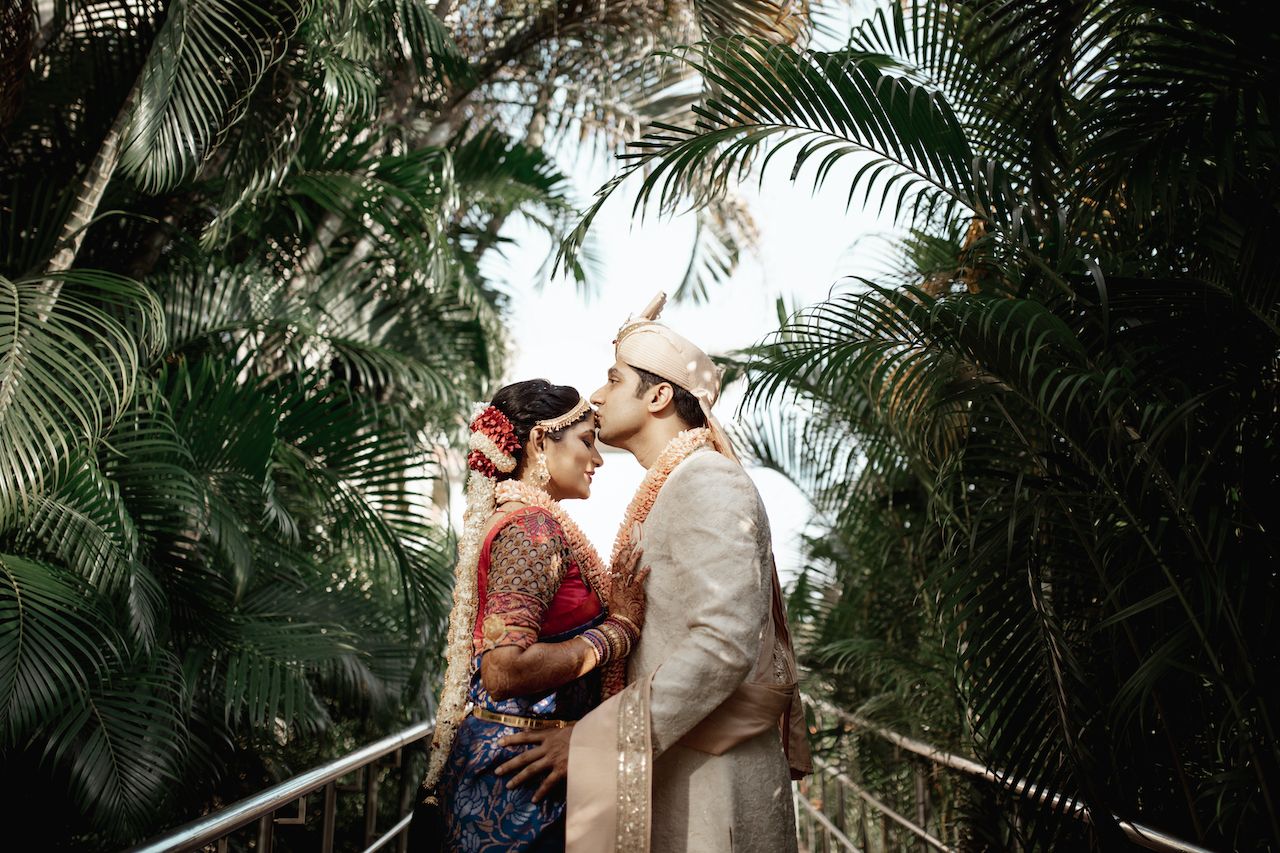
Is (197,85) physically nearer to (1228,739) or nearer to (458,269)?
(458,269)

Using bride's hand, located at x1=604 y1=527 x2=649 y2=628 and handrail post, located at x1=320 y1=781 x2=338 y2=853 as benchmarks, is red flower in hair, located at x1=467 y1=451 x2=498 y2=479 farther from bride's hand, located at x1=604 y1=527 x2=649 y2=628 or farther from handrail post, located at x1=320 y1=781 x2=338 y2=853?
handrail post, located at x1=320 y1=781 x2=338 y2=853

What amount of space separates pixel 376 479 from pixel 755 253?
5427mm

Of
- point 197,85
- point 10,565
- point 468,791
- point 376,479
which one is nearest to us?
point 468,791

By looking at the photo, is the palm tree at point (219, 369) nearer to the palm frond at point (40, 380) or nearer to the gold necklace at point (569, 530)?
the palm frond at point (40, 380)

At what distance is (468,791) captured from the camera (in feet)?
6.28

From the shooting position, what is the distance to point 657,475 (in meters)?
2.11

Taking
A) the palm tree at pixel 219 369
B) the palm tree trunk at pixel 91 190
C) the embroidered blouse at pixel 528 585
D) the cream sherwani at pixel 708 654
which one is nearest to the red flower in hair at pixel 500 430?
the embroidered blouse at pixel 528 585

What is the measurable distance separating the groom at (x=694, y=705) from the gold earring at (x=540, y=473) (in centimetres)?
21

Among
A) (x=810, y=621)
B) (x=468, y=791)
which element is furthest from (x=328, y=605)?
(x=468, y=791)

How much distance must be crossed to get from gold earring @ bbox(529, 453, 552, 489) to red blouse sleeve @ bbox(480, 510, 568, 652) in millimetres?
192

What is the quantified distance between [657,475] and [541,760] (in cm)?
58

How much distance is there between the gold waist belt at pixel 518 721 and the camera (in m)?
1.95

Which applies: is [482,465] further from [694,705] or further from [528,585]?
[694,705]

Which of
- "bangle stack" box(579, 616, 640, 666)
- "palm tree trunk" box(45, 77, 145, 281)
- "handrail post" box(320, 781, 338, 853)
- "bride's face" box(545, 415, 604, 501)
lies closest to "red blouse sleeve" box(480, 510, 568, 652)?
"bangle stack" box(579, 616, 640, 666)
